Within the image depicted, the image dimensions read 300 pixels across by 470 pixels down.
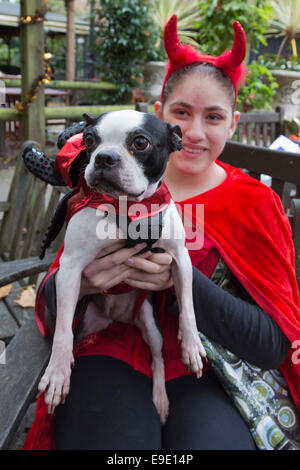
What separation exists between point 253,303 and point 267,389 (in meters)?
0.25

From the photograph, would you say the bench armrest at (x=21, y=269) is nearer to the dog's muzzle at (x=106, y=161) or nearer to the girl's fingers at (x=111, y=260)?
the girl's fingers at (x=111, y=260)

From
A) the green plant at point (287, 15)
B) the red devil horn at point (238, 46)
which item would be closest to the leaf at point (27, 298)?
the red devil horn at point (238, 46)

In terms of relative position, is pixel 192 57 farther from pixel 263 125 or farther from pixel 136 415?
pixel 263 125

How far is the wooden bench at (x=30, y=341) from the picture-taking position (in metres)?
0.93

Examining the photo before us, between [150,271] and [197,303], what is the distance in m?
0.19

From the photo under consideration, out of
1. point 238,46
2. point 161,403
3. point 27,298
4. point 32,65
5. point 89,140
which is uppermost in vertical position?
point 238,46

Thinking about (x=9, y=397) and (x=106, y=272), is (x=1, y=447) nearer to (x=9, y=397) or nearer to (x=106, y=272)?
(x=9, y=397)

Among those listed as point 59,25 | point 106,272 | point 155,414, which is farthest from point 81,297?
point 59,25

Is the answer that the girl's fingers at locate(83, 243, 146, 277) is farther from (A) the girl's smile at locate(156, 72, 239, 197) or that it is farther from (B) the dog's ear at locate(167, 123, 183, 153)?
(A) the girl's smile at locate(156, 72, 239, 197)

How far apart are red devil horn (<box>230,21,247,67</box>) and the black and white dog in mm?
411

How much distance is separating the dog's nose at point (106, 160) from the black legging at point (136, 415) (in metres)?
0.60

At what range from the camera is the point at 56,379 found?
91 centimetres

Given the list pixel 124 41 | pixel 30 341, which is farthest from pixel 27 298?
pixel 124 41

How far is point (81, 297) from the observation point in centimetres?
112
